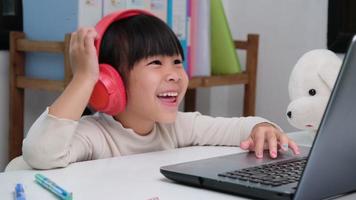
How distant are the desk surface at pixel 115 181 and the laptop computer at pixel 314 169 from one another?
0.06 feet

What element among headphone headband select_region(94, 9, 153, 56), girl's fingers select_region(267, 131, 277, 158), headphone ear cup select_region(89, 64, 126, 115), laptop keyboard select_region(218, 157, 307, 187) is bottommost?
girl's fingers select_region(267, 131, 277, 158)

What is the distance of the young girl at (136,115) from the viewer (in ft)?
3.14

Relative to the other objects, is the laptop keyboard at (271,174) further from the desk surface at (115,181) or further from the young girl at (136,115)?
the young girl at (136,115)

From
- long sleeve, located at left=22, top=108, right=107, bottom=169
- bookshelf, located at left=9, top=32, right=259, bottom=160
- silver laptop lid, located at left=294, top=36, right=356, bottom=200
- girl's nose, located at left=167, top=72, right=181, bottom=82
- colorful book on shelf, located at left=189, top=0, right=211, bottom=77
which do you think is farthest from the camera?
colorful book on shelf, located at left=189, top=0, right=211, bottom=77

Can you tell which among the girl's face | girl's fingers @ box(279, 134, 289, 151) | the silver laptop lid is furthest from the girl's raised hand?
the silver laptop lid

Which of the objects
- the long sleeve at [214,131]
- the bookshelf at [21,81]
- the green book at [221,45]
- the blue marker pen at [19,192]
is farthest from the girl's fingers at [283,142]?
the green book at [221,45]

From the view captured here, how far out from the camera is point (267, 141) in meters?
1.04

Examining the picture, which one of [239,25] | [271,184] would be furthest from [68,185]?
[239,25]

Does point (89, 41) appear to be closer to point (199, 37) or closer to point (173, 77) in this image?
point (173, 77)

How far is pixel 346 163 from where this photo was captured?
2.20ft

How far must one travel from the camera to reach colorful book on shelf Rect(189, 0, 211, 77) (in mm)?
2012

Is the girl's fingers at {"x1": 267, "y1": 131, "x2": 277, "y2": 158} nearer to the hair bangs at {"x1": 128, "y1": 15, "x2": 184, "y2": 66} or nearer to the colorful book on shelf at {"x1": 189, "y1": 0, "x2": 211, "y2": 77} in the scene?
the hair bangs at {"x1": 128, "y1": 15, "x2": 184, "y2": 66}

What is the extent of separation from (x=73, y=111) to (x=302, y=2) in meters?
1.39

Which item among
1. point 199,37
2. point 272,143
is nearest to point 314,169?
point 272,143
